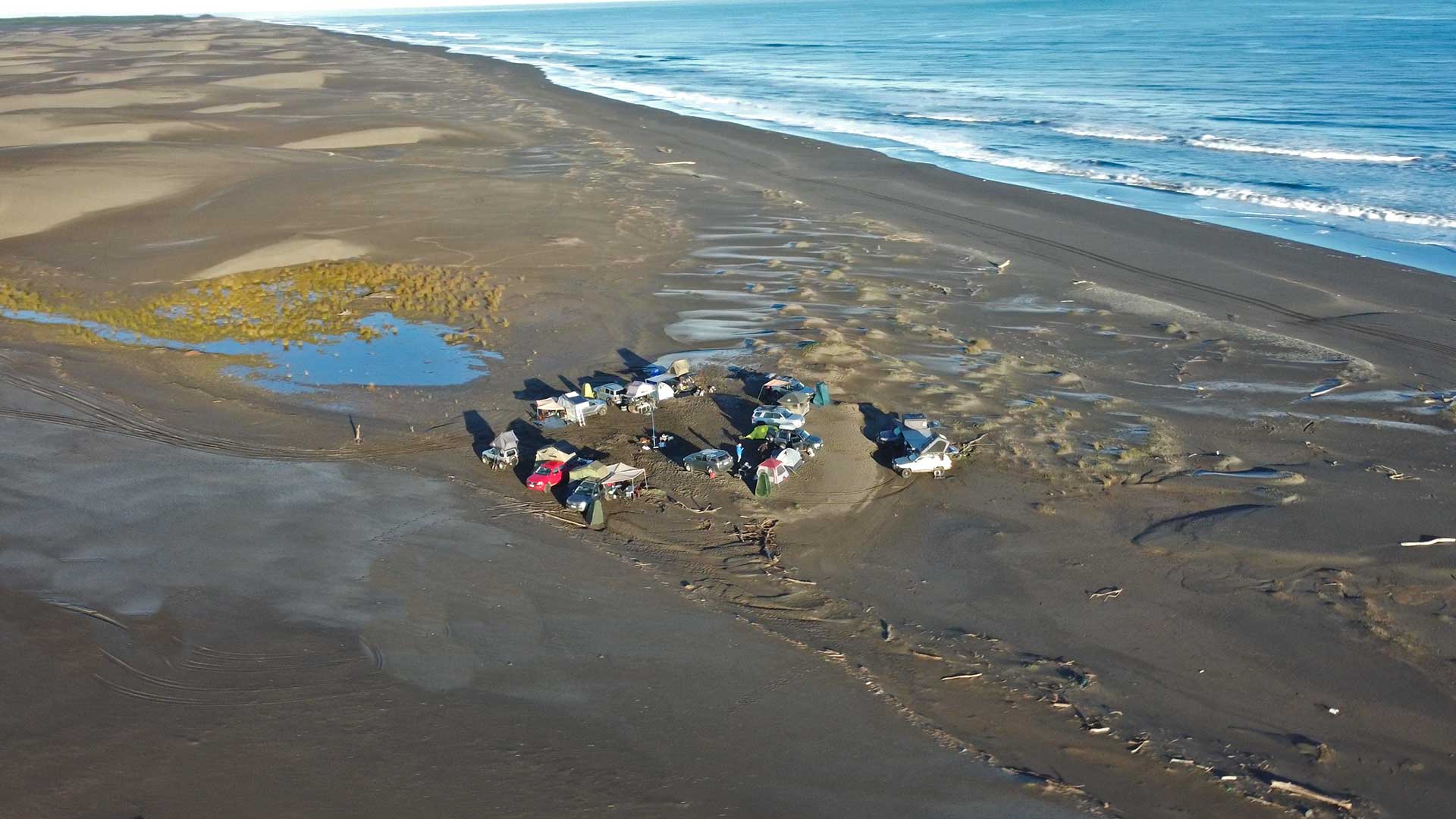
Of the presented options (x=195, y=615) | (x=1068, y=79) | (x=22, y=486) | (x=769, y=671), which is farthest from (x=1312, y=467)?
(x=1068, y=79)

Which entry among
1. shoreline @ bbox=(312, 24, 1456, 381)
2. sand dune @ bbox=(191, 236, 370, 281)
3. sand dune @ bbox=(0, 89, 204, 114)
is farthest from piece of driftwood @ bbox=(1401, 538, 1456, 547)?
sand dune @ bbox=(0, 89, 204, 114)

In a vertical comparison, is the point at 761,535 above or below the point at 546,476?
below

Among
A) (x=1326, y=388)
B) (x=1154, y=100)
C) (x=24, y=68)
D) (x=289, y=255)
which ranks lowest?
(x=289, y=255)

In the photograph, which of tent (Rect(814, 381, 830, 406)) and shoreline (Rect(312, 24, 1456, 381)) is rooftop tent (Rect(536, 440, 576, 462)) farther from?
shoreline (Rect(312, 24, 1456, 381))

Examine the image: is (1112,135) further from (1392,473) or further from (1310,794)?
(1310,794)

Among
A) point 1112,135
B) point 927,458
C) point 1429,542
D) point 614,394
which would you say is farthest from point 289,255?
point 1112,135

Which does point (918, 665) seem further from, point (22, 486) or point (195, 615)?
point (22, 486)

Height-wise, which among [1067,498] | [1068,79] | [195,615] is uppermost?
[1068,79]
